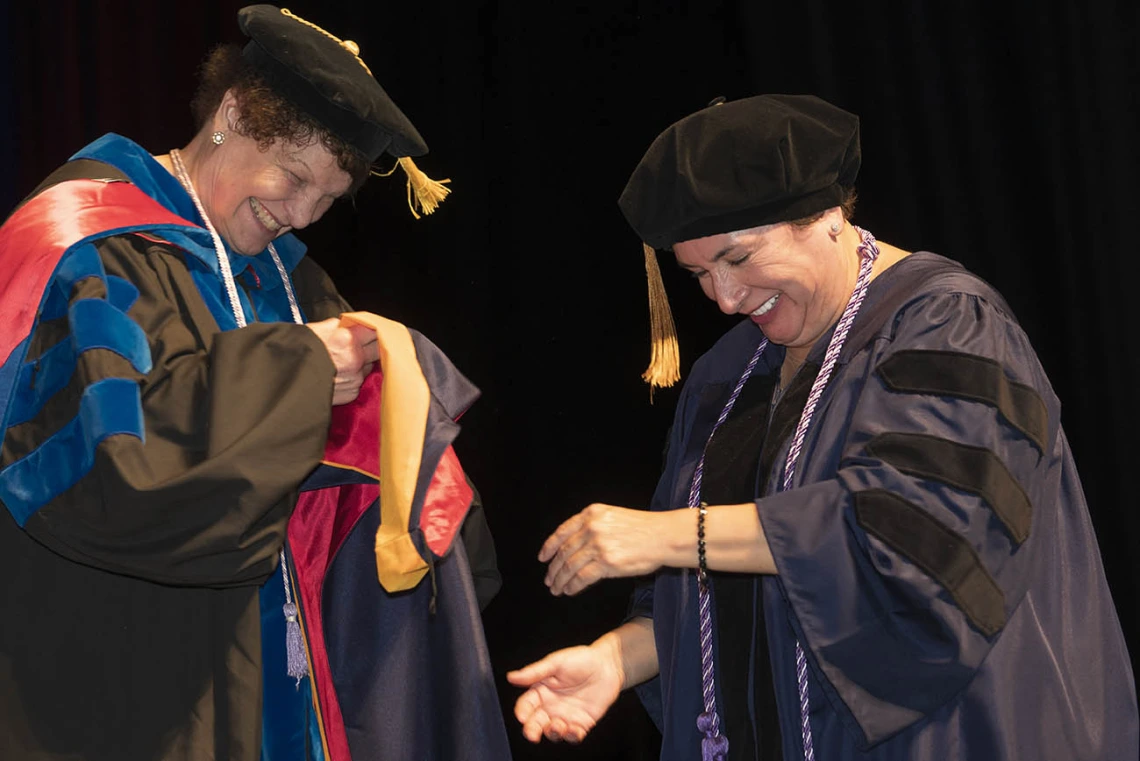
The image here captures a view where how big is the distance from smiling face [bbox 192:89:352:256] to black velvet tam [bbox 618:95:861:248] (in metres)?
0.56

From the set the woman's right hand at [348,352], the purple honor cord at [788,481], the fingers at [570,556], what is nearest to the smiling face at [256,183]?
the woman's right hand at [348,352]

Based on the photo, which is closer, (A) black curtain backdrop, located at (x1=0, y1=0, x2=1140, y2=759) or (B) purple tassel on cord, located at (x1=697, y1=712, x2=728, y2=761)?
(B) purple tassel on cord, located at (x1=697, y1=712, x2=728, y2=761)

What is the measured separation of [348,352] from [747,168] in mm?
709

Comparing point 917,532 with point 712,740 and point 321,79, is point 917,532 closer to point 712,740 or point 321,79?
point 712,740

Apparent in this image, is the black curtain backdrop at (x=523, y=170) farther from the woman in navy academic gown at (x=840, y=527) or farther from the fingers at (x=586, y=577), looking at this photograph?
the fingers at (x=586, y=577)

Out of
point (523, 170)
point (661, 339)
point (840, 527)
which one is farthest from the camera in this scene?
point (523, 170)

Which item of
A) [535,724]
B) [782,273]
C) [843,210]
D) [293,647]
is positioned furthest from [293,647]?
[843,210]

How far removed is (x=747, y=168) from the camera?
78.6 inches

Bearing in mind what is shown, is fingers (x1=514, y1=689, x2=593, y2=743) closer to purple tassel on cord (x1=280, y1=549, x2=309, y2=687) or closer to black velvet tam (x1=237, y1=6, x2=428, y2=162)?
purple tassel on cord (x1=280, y1=549, x2=309, y2=687)

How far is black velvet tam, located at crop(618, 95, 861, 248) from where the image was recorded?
199 cm

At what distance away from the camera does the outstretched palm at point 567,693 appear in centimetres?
202

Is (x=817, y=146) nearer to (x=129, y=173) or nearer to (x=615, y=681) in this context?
(x=615, y=681)

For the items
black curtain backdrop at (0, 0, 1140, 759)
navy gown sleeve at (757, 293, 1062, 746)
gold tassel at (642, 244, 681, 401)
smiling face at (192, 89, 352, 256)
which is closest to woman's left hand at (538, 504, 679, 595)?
navy gown sleeve at (757, 293, 1062, 746)

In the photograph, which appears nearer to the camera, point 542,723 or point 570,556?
point 570,556
